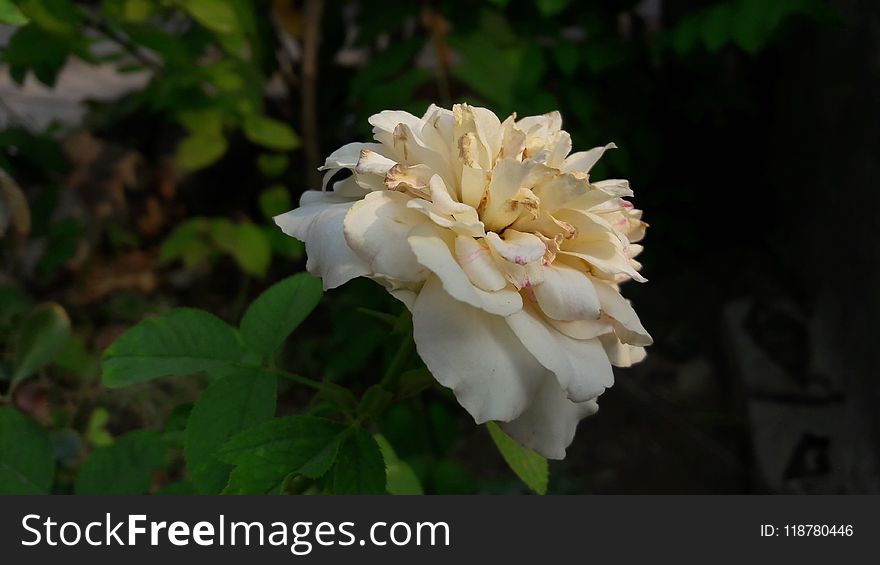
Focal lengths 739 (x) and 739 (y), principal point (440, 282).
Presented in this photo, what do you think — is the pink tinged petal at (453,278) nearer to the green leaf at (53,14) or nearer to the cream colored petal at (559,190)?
the cream colored petal at (559,190)

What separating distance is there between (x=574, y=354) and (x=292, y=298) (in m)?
0.26

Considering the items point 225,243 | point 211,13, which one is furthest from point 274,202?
point 211,13

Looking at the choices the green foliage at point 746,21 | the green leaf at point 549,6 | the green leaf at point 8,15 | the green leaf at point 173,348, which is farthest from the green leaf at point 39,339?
the green foliage at point 746,21

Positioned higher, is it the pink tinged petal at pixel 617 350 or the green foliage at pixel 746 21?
the green foliage at pixel 746 21

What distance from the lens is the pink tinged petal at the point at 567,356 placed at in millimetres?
403

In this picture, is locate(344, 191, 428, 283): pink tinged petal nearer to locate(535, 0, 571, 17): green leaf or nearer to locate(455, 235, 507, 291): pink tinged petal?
locate(455, 235, 507, 291): pink tinged petal

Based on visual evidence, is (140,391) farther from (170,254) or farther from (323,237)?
(323,237)

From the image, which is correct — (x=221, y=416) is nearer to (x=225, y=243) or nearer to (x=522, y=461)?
(x=522, y=461)

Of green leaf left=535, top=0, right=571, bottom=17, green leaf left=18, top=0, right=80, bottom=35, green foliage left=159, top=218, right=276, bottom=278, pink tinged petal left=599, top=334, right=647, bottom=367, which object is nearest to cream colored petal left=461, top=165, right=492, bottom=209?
pink tinged petal left=599, top=334, right=647, bottom=367

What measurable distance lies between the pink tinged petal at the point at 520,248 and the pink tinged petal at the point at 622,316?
53 mm

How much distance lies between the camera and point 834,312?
175 centimetres

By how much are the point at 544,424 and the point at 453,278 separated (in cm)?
11

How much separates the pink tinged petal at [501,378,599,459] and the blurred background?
48cm

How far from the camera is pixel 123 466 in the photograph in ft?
2.15
